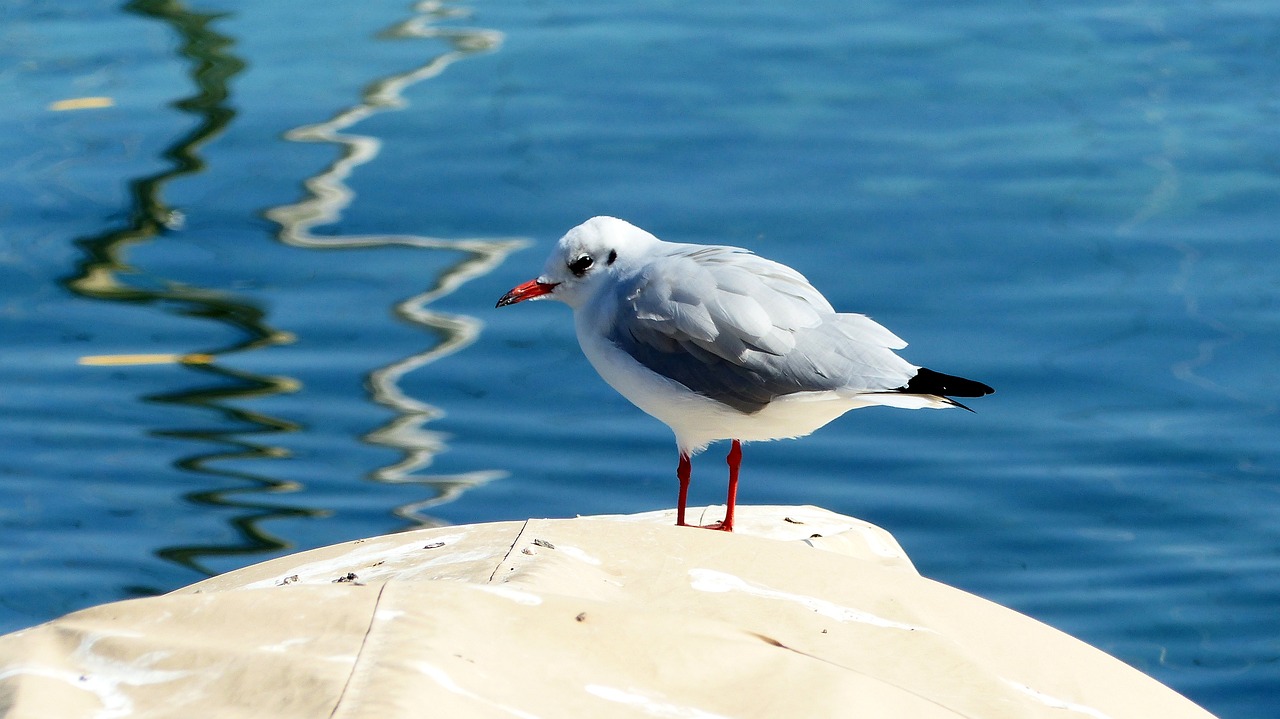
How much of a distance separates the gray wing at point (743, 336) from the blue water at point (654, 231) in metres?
1.89

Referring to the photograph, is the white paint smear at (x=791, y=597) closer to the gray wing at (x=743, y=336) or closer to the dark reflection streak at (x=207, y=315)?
the gray wing at (x=743, y=336)

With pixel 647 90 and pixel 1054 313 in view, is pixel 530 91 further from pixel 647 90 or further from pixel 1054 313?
pixel 1054 313

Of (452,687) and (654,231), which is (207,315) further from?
(452,687)

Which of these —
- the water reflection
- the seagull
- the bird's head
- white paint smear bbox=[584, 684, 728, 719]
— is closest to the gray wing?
the seagull

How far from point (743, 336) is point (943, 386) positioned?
0.54 metres

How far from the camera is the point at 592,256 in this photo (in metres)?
4.50

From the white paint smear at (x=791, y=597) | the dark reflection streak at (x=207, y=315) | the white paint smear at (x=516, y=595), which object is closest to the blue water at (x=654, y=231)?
the dark reflection streak at (x=207, y=315)

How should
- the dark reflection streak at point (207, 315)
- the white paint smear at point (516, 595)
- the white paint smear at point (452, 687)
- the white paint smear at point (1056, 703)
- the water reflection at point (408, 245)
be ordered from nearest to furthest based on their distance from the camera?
the white paint smear at point (452, 687) → the white paint smear at point (516, 595) → the white paint smear at point (1056, 703) → the dark reflection streak at point (207, 315) → the water reflection at point (408, 245)

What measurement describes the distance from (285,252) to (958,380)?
498cm

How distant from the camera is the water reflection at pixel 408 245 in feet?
21.6

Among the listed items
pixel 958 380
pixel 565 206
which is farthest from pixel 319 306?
pixel 958 380

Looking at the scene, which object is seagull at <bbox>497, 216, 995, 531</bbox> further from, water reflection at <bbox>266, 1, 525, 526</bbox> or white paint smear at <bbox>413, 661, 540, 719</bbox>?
water reflection at <bbox>266, 1, 525, 526</bbox>

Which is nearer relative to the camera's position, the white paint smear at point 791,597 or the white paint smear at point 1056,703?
the white paint smear at point 1056,703

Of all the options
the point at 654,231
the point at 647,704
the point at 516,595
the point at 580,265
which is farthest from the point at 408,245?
the point at 647,704
